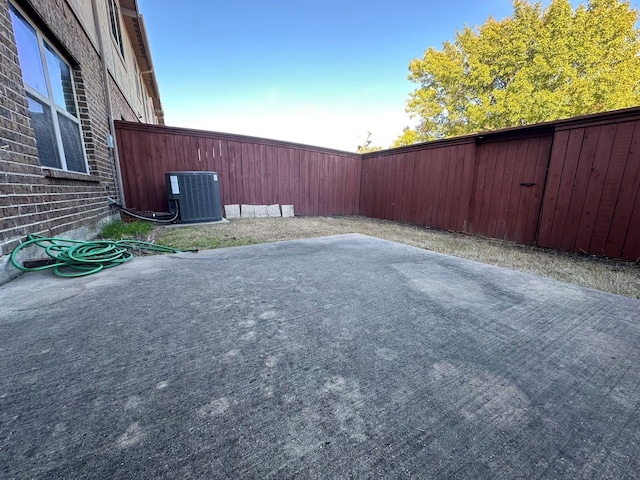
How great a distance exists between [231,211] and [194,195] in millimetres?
1296

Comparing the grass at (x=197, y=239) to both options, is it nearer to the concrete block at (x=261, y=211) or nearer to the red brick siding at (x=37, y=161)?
the red brick siding at (x=37, y=161)

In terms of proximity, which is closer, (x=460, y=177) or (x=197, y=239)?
(x=197, y=239)

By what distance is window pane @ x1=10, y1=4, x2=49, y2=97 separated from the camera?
1844mm

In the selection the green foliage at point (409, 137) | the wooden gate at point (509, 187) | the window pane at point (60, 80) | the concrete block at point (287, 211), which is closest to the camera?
the window pane at point (60, 80)

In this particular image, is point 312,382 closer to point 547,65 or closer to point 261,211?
point 261,211

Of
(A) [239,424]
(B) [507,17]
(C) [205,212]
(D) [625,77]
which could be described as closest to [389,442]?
(A) [239,424]

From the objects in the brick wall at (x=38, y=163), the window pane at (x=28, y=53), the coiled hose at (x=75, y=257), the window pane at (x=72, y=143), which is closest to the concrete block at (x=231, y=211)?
the brick wall at (x=38, y=163)

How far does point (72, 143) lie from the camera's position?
270 cm

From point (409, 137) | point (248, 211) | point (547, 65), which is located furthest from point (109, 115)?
point (547, 65)

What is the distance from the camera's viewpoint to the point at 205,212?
4637 mm

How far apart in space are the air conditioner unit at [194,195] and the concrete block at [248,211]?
104 cm

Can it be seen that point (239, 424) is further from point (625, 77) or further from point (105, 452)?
point (625, 77)

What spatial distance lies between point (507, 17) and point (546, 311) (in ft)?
44.6

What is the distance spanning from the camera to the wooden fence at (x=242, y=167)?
4.59 m
